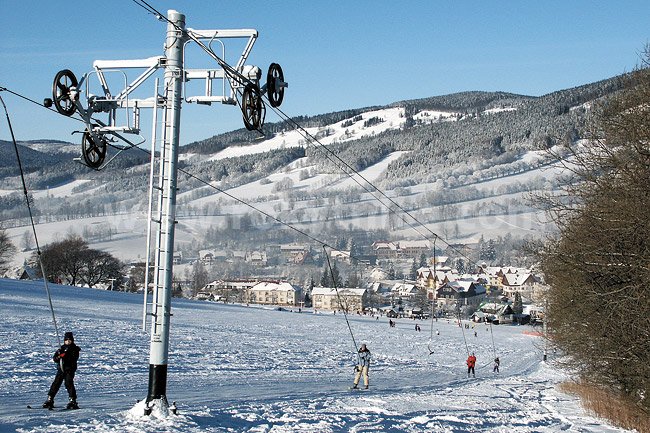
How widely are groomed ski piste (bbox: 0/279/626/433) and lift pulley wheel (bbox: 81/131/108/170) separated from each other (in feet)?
16.5

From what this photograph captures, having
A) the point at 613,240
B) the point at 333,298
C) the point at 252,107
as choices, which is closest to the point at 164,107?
the point at 252,107

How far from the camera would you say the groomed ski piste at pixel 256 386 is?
14.8m

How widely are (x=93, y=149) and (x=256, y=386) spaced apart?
1162cm

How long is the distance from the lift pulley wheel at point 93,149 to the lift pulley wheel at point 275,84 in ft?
11.7

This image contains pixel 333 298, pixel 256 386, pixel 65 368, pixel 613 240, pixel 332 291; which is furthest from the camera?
pixel 332 291

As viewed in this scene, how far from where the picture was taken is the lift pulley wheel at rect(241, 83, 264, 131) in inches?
594

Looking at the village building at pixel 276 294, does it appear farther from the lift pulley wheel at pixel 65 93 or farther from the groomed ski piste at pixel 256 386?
the lift pulley wheel at pixel 65 93

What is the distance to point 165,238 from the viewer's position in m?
13.8

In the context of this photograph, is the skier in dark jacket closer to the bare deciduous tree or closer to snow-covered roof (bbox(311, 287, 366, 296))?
the bare deciduous tree

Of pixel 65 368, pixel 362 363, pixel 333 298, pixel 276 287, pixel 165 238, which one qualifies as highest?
pixel 276 287

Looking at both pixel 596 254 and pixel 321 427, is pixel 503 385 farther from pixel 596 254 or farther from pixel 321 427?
pixel 321 427

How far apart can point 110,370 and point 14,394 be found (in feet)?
24.1

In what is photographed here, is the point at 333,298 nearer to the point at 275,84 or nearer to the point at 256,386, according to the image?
the point at 256,386

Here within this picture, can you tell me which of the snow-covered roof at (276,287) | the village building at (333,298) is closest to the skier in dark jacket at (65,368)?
the village building at (333,298)
